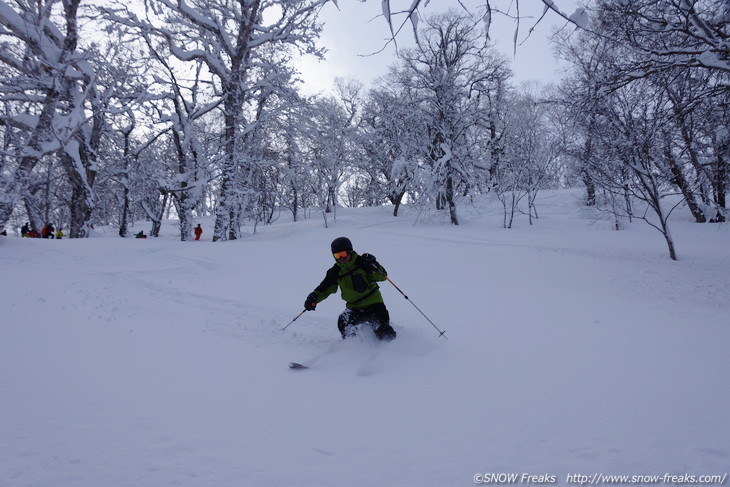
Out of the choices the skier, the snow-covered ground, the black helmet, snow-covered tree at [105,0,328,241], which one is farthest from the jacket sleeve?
snow-covered tree at [105,0,328,241]

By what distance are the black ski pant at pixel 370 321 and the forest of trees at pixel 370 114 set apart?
9.95ft

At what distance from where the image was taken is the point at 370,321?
439 cm

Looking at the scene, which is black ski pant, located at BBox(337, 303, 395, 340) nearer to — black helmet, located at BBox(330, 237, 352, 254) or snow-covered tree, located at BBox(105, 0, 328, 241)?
black helmet, located at BBox(330, 237, 352, 254)

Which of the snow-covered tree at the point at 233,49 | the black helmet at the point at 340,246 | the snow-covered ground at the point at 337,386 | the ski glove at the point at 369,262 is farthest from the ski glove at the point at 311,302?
the snow-covered tree at the point at 233,49

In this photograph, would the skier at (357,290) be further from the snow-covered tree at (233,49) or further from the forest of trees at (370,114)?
the snow-covered tree at (233,49)

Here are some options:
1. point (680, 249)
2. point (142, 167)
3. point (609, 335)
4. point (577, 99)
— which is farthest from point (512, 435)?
point (142, 167)

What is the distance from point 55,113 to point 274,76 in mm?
7960

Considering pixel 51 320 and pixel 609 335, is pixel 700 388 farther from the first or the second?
pixel 51 320

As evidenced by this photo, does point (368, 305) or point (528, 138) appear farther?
point (528, 138)

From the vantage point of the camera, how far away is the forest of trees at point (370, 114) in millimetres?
6855

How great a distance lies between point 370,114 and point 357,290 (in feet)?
88.3

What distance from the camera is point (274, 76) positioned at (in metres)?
15.8

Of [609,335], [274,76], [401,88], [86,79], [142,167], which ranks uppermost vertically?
[401,88]

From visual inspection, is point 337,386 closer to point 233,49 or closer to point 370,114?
point 233,49
